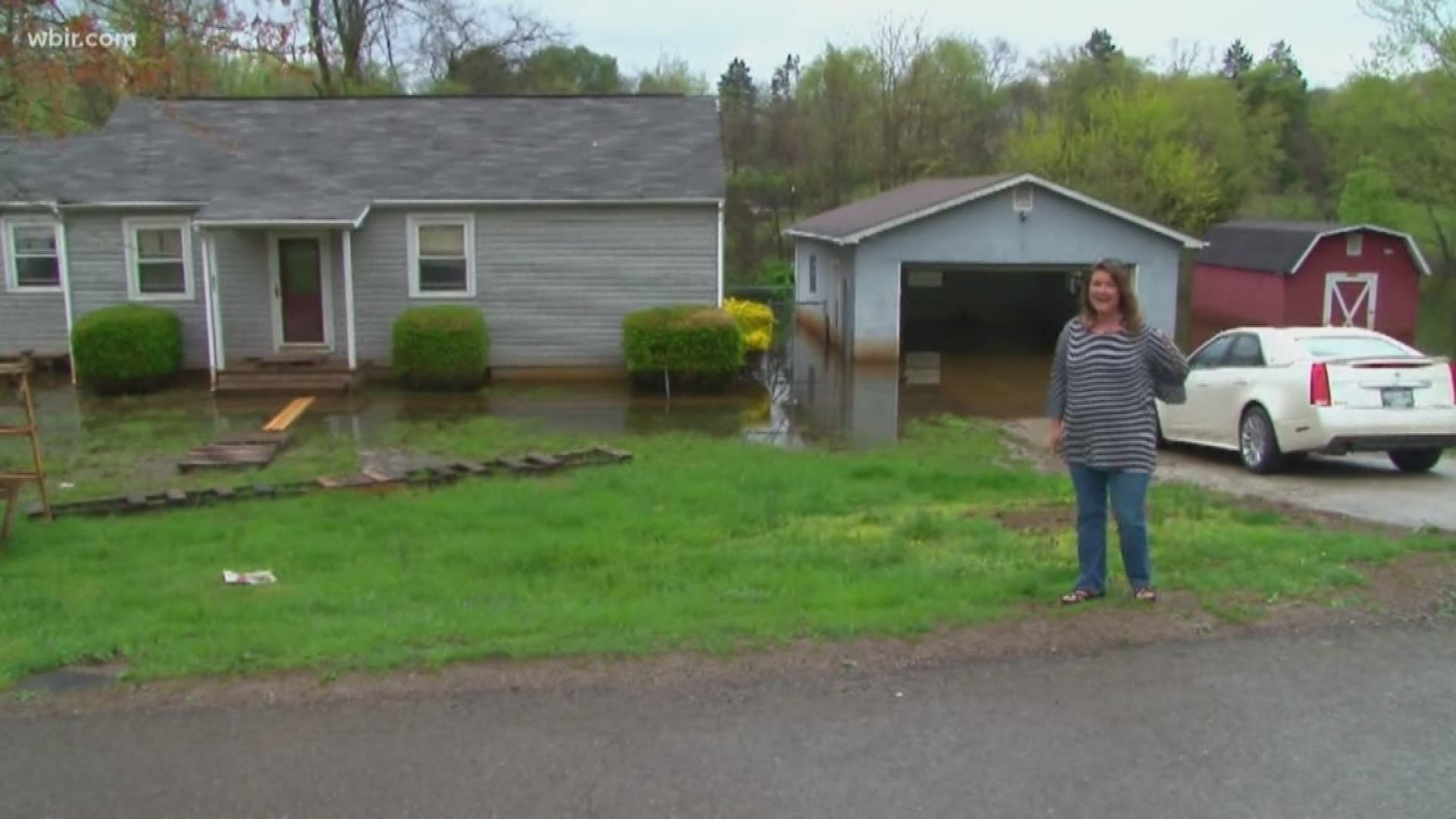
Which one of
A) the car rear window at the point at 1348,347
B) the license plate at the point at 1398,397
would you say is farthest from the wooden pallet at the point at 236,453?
the license plate at the point at 1398,397

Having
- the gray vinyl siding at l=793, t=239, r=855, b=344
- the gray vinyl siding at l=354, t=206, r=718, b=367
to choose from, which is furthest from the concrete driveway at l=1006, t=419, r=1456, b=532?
the gray vinyl siding at l=793, t=239, r=855, b=344

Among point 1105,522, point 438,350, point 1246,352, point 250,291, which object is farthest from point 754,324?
point 1105,522

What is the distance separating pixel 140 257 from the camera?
2078 cm

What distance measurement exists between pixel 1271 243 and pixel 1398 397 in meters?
24.8

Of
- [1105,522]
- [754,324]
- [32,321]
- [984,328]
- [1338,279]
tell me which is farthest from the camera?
[984,328]

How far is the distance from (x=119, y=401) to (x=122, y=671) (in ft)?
48.4

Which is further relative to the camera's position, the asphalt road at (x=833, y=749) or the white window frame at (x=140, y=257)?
the white window frame at (x=140, y=257)

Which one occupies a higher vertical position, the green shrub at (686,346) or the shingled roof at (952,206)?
the shingled roof at (952,206)

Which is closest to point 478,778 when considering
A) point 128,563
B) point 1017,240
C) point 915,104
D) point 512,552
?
point 512,552

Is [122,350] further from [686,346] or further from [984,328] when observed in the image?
[984,328]

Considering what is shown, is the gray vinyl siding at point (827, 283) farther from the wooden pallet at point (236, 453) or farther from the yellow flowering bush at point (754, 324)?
the wooden pallet at point (236, 453)

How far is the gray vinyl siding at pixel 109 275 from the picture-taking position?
67.8ft

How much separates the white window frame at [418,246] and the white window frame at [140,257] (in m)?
3.56

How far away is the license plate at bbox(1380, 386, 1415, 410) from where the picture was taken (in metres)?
11.6
